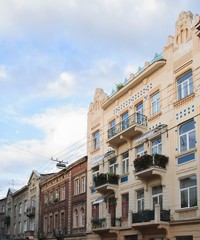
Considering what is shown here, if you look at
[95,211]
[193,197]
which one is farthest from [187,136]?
[95,211]

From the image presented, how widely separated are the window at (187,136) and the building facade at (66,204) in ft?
48.6

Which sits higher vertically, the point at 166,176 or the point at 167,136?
the point at 167,136

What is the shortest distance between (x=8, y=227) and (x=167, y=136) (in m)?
49.4

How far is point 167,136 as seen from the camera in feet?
87.7

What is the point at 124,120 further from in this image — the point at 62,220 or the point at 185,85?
the point at 62,220

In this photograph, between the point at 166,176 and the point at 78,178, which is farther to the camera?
the point at 78,178

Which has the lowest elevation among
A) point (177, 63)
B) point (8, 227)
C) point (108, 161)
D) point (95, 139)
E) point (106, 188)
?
point (8, 227)

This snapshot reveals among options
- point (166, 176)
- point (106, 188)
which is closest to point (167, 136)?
point (166, 176)

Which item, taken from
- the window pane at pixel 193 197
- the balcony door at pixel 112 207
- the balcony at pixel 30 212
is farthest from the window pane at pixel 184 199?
the balcony at pixel 30 212

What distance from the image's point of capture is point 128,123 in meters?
31.0

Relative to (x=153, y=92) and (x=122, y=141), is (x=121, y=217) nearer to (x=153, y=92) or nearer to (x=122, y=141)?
(x=122, y=141)

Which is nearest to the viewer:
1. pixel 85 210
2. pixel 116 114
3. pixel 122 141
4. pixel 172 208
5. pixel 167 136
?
pixel 172 208

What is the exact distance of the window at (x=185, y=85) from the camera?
2555 cm

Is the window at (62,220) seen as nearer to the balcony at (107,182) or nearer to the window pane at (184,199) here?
the balcony at (107,182)
